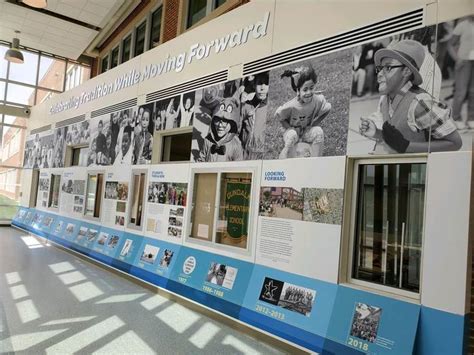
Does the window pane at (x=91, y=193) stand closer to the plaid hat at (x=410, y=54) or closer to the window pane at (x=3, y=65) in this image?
the window pane at (x=3, y=65)

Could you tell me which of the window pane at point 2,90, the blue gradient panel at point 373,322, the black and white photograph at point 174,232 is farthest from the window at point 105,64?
the blue gradient panel at point 373,322

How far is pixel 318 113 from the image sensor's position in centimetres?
403

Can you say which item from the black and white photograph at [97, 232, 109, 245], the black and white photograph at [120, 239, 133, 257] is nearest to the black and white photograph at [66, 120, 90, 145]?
the black and white photograph at [97, 232, 109, 245]

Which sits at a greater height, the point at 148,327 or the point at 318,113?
the point at 318,113

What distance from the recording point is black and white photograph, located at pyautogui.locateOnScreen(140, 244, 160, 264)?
19.6 feet

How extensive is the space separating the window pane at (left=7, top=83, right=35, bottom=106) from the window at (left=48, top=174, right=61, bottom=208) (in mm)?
4247

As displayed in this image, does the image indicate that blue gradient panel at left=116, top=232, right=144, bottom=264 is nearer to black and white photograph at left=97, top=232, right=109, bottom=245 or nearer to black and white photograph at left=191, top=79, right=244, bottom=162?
black and white photograph at left=97, top=232, right=109, bottom=245

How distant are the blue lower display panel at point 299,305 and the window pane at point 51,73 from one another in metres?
10.1

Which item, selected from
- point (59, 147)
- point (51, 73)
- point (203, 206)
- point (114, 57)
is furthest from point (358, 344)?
point (51, 73)

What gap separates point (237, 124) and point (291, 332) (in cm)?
270

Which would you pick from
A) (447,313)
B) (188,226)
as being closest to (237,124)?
(188,226)

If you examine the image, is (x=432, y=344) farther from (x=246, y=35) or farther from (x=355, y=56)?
(x=246, y=35)

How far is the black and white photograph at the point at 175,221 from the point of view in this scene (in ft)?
18.9

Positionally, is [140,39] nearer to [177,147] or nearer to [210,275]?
[177,147]
